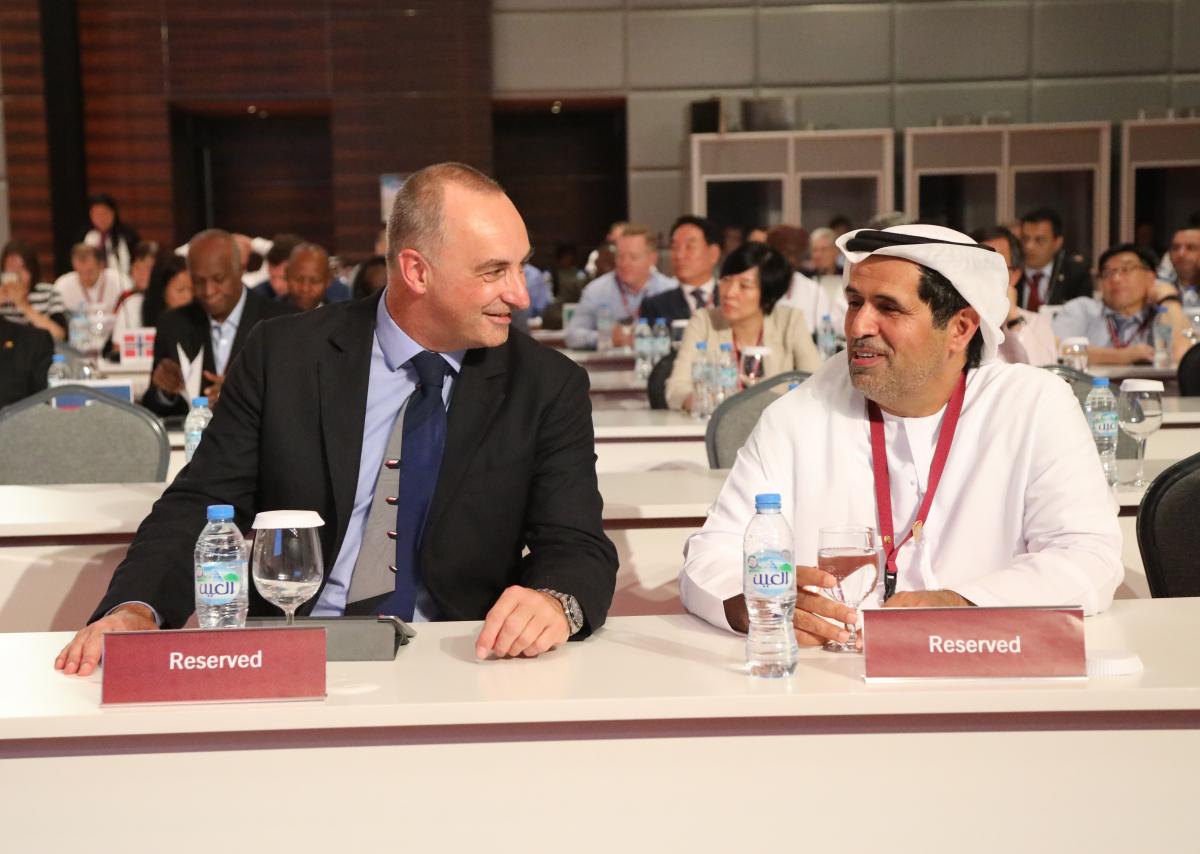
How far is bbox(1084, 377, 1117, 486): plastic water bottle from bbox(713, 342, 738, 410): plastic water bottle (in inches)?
66.1

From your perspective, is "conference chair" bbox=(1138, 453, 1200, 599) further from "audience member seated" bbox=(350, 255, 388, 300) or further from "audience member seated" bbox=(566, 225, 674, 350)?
"audience member seated" bbox=(566, 225, 674, 350)

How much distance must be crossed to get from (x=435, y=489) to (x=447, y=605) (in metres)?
0.19

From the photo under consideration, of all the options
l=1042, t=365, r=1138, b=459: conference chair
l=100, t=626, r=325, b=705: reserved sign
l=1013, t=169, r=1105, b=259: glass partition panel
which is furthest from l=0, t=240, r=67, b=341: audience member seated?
l=1013, t=169, r=1105, b=259: glass partition panel

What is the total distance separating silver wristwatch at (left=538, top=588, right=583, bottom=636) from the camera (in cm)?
194

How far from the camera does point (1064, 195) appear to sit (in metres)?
12.0

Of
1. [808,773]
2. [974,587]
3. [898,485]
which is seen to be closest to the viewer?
[808,773]

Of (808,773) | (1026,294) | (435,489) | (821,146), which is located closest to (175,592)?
(435,489)

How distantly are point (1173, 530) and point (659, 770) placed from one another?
112 centimetres

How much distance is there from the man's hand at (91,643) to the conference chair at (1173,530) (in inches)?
61.9

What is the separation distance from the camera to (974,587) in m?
2.04

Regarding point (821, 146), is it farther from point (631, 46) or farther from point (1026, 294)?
point (1026, 294)

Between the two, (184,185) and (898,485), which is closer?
(898,485)

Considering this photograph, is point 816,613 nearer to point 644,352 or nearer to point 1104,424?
point 1104,424

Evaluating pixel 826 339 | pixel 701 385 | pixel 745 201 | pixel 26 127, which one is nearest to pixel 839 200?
pixel 745 201
